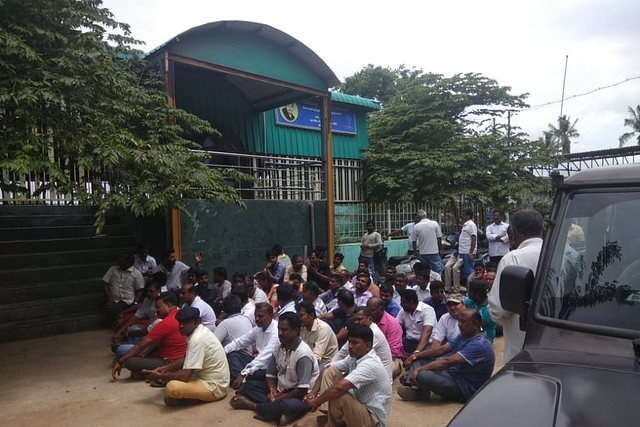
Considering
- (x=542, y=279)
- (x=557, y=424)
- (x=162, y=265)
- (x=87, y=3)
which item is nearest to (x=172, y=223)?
(x=162, y=265)

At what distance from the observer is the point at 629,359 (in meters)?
1.92

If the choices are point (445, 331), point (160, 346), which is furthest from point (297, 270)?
point (445, 331)

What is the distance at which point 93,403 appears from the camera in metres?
4.89

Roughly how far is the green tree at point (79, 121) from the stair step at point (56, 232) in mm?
3185

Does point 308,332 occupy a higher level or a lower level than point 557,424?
lower

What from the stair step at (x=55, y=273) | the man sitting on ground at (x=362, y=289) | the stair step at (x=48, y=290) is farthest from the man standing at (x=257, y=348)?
the stair step at (x=55, y=273)

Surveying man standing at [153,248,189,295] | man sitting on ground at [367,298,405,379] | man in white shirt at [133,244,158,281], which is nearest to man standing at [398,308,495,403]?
man sitting on ground at [367,298,405,379]

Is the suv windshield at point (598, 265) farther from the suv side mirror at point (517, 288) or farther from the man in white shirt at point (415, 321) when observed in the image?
the man in white shirt at point (415, 321)

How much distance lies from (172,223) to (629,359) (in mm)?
7548

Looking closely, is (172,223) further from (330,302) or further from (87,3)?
(87,3)

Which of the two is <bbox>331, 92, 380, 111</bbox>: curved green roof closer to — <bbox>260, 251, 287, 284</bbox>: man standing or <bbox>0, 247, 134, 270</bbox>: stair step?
<bbox>260, 251, 287, 284</bbox>: man standing

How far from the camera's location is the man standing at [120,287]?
7648mm

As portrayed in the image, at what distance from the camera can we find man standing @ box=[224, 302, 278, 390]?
4.98 meters

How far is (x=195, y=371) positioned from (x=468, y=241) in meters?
6.28
